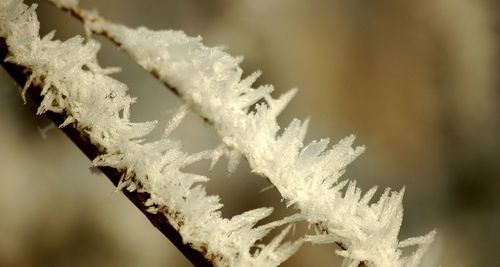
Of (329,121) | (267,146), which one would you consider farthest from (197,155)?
(329,121)

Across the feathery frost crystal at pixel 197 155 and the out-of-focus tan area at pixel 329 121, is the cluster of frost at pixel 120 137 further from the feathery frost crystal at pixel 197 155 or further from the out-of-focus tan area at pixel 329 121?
the out-of-focus tan area at pixel 329 121

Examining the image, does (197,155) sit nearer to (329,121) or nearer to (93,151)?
(93,151)

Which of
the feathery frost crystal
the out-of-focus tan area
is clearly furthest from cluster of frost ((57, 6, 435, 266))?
the out-of-focus tan area

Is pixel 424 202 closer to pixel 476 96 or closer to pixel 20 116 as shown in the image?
pixel 476 96

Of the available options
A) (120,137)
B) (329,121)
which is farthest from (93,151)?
(329,121)

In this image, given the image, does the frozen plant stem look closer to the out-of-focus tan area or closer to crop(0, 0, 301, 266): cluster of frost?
crop(0, 0, 301, 266): cluster of frost

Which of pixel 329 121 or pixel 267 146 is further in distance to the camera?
pixel 329 121

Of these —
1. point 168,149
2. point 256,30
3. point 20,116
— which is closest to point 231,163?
point 168,149

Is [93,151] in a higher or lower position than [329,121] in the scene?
lower
